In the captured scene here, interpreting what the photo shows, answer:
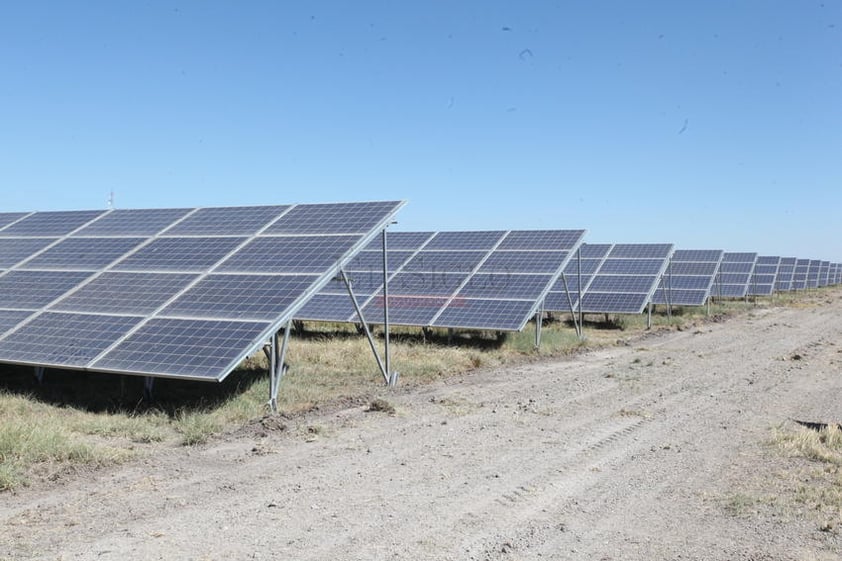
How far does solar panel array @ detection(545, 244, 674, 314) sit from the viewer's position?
88.1ft

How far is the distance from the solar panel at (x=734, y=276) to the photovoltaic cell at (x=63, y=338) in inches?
1369

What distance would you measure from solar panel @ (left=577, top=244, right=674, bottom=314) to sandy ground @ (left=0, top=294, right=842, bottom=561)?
13823 mm

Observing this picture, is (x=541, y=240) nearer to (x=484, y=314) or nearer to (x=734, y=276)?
(x=484, y=314)

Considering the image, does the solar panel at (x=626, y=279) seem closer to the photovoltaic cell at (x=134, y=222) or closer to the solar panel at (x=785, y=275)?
the photovoltaic cell at (x=134, y=222)

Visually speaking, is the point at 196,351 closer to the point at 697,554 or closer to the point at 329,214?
the point at 329,214

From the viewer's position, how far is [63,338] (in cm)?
1140

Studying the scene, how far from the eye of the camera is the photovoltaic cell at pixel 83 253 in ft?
46.9

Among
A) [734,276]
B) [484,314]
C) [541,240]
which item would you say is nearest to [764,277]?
[734,276]

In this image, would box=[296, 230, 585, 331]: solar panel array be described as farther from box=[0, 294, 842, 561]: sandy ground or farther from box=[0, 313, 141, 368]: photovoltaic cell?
box=[0, 313, 141, 368]: photovoltaic cell

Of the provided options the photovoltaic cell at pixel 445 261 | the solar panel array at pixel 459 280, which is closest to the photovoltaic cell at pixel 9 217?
the solar panel array at pixel 459 280

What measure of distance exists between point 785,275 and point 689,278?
3152 centimetres

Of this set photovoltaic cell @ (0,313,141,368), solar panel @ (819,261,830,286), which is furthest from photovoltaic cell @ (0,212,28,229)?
solar panel @ (819,261,830,286)

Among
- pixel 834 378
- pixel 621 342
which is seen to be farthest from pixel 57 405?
pixel 621 342

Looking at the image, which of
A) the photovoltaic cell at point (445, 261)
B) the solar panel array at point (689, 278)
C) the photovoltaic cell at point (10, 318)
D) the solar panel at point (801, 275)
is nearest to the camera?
the photovoltaic cell at point (10, 318)
